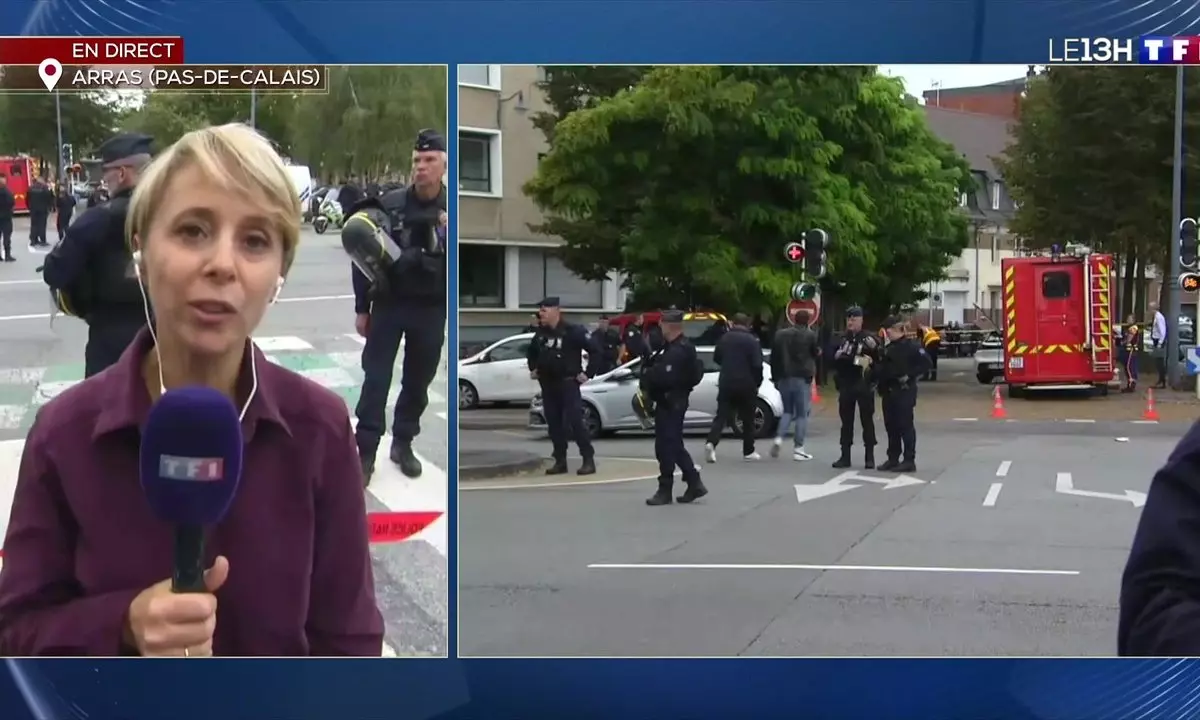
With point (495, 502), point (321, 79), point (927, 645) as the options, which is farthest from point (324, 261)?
point (927, 645)

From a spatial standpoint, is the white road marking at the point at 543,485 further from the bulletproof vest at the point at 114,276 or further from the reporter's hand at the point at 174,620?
the bulletproof vest at the point at 114,276

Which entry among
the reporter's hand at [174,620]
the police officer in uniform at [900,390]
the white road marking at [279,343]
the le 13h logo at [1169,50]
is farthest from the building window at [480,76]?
the le 13h logo at [1169,50]

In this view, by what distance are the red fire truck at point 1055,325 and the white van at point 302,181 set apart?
159 cm

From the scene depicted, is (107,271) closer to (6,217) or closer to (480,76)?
(6,217)

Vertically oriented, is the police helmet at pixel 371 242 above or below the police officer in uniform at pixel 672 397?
above

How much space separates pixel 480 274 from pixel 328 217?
1.19 feet

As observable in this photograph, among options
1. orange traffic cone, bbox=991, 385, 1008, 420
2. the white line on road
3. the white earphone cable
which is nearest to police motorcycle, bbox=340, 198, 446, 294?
the white earphone cable

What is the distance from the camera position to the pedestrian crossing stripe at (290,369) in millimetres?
2822

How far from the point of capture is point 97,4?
9.48 feet

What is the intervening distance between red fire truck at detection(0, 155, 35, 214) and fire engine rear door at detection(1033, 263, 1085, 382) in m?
2.31

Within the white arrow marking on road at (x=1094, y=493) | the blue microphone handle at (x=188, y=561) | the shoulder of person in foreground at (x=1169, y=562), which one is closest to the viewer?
the shoulder of person in foreground at (x=1169, y=562)

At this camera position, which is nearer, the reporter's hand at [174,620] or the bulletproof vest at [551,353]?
the reporter's hand at [174,620]

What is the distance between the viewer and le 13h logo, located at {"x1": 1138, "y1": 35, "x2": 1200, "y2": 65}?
2.79 metres

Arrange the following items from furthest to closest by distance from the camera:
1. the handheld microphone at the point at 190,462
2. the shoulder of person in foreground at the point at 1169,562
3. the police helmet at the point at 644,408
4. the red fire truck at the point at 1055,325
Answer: the red fire truck at the point at 1055,325
the police helmet at the point at 644,408
the handheld microphone at the point at 190,462
the shoulder of person in foreground at the point at 1169,562
